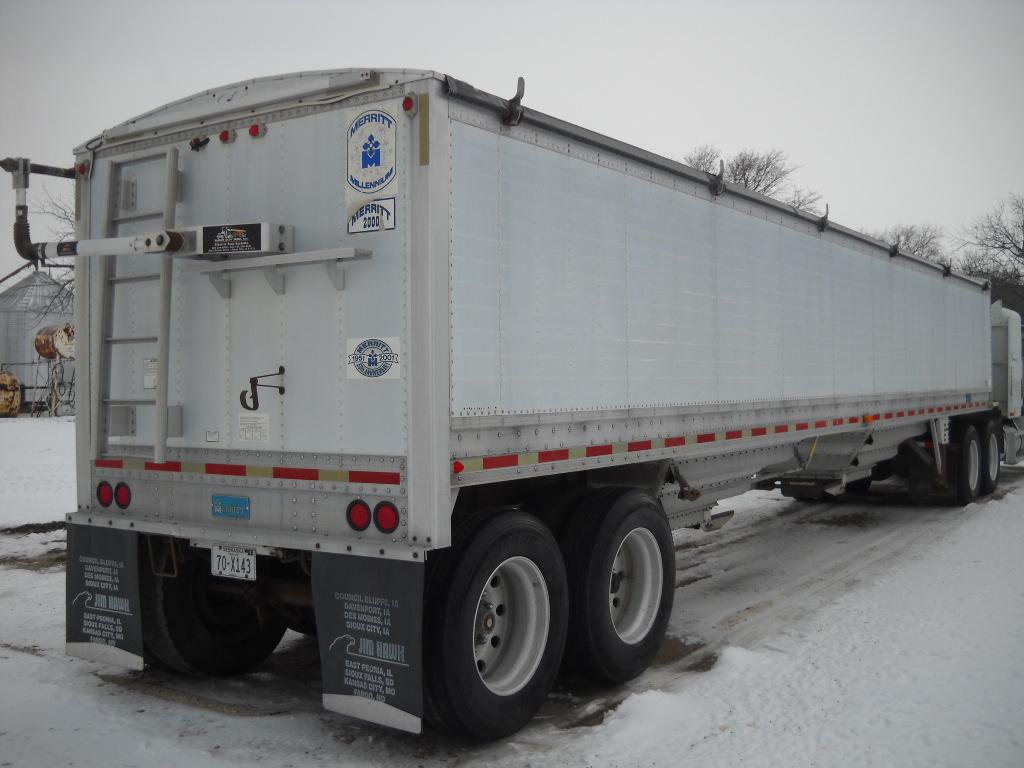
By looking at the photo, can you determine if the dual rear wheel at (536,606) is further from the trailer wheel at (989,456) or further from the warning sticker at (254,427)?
the trailer wheel at (989,456)

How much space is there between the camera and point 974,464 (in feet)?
43.0

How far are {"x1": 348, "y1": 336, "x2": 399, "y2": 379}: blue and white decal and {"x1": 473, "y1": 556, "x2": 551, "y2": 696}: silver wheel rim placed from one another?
3.91 feet

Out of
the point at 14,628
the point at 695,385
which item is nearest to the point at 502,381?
the point at 695,385

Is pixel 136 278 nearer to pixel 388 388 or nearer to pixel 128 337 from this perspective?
pixel 128 337

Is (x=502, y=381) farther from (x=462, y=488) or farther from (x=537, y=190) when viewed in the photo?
(x=537, y=190)

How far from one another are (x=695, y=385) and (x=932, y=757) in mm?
2901

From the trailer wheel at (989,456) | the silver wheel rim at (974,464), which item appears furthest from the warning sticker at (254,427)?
the trailer wheel at (989,456)

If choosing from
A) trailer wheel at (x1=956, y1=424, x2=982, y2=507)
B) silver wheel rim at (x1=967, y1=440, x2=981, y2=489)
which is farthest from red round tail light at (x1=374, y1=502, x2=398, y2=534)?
silver wheel rim at (x1=967, y1=440, x2=981, y2=489)

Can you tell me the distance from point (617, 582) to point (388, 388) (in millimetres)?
2320

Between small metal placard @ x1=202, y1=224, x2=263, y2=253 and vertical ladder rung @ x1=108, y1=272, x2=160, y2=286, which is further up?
small metal placard @ x1=202, y1=224, x2=263, y2=253

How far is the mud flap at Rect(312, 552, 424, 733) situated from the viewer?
4219 millimetres

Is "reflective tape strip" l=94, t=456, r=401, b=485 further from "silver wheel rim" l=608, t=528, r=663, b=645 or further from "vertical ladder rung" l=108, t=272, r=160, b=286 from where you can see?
"vertical ladder rung" l=108, t=272, r=160, b=286

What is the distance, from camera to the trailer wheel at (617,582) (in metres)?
5.35

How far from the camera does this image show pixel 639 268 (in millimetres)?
5941
